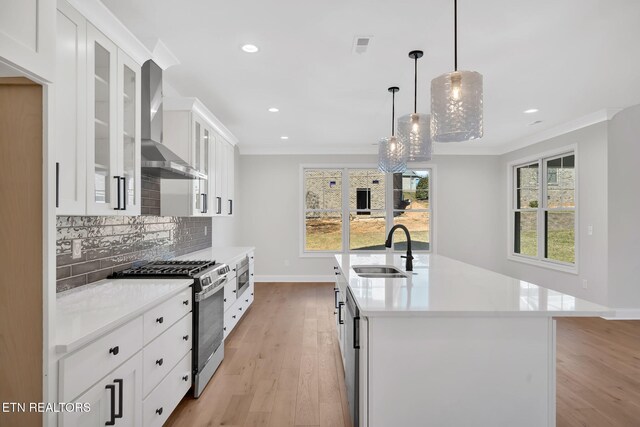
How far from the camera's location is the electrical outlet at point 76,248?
2129 millimetres

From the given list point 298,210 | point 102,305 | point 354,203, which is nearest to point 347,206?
point 354,203

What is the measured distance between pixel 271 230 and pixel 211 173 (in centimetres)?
261

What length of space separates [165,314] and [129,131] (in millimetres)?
1237

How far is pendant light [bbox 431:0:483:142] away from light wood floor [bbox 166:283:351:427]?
6.61ft

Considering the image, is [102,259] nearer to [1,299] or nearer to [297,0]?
[1,299]

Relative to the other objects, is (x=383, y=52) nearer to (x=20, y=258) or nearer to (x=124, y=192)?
(x=124, y=192)

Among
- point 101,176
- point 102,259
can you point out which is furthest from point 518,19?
point 102,259

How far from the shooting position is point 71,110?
1.71 metres

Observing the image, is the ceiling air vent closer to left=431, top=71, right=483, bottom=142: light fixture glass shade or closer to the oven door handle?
left=431, top=71, right=483, bottom=142: light fixture glass shade

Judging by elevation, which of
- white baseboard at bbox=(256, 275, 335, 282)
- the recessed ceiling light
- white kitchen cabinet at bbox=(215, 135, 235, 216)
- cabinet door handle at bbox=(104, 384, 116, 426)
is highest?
the recessed ceiling light

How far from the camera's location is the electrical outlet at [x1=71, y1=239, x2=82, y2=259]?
2.13 metres

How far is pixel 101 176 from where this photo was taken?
197 centimetres

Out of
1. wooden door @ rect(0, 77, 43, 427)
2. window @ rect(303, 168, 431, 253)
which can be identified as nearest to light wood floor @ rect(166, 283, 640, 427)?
wooden door @ rect(0, 77, 43, 427)

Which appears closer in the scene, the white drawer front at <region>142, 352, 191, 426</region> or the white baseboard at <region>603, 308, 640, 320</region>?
the white drawer front at <region>142, 352, 191, 426</region>
